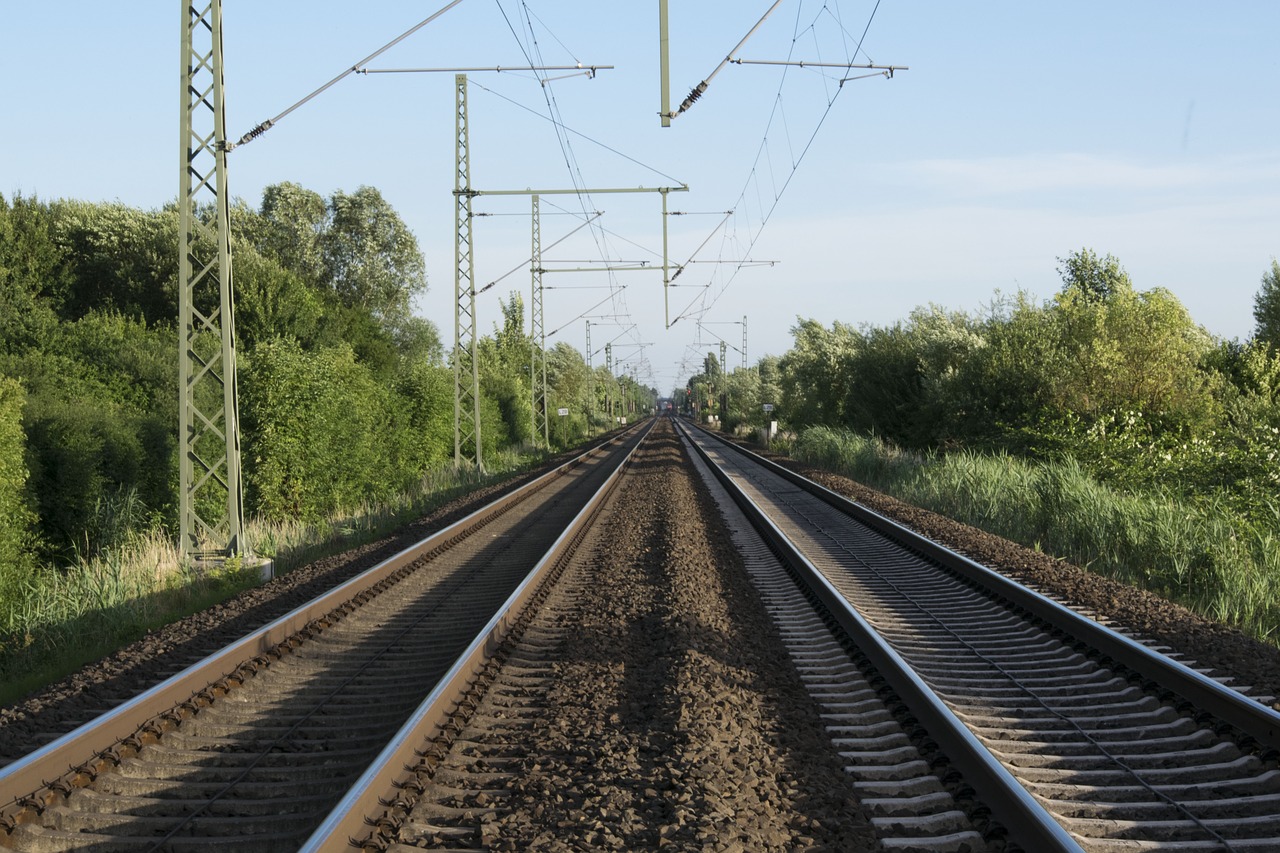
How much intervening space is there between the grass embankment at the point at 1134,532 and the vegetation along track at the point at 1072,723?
2.52 metres

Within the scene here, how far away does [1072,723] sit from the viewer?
21.3 feet

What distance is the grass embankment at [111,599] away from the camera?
9688 millimetres

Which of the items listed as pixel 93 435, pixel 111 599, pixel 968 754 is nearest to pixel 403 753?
pixel 968 754

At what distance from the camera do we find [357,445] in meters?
22.7

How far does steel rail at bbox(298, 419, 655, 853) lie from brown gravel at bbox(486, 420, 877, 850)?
1.95ft

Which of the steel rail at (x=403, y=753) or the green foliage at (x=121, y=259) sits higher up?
the green foliage at (x=121, y=259)

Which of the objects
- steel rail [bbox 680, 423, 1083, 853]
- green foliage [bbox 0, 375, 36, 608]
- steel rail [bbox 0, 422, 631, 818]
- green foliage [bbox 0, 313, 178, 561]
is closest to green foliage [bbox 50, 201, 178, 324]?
green foliage [bbox 0, 313, 178, 561]

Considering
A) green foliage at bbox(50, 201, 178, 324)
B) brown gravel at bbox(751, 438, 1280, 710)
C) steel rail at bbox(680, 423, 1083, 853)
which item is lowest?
brown gravel at bbox(751, 438, 1280, 710)

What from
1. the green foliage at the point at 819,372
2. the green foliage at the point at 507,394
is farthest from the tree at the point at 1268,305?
the green foliage at the point at 507,394

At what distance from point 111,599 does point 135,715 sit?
5758mm

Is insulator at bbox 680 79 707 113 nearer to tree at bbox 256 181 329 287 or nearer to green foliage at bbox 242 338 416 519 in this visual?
green foliage at bbox 242 338 416 519

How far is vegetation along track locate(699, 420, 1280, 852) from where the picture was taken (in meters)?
4.78

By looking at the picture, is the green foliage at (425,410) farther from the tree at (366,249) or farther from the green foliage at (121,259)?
the tree at (366,249)

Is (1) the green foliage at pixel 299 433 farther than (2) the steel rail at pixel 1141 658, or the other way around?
(1) the green foliage at pixel 299 433
